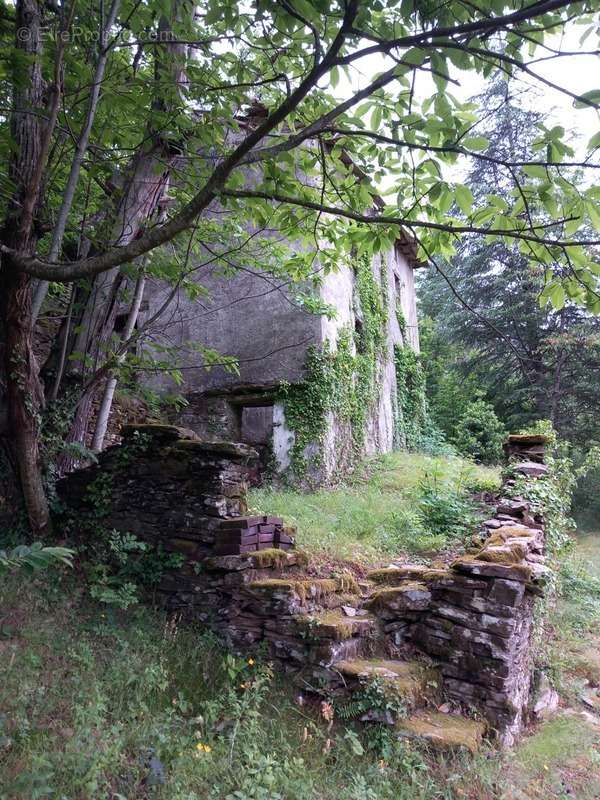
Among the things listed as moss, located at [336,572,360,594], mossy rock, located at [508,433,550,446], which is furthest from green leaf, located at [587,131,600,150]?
mossy rock, located at [508,433,550,446]

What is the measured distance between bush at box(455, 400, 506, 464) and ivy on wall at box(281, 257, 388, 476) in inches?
258

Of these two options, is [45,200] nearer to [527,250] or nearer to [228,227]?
[228,227]

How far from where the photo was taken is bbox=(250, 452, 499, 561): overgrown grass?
664 centimetres

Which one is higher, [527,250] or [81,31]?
[81,31]

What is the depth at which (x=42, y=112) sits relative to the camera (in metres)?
4.08

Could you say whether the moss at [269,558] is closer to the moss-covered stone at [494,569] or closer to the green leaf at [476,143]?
the moss-covered stone at [494,569]

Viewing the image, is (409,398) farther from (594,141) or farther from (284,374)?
(594,141)

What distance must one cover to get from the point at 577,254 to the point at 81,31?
13.8 ft

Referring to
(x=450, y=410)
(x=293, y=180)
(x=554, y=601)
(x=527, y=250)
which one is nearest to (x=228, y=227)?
(x=293, y=180)

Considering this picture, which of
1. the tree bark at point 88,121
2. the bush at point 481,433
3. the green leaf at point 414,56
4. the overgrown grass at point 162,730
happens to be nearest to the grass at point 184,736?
the overgrown grass at point 162,730

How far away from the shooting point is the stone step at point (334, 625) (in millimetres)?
4539

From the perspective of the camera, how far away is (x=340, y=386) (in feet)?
36.9

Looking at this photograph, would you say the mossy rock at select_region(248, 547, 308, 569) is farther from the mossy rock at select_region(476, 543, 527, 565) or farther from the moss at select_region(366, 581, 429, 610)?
the mossy rock at select_region(476, 543, 527, 565)

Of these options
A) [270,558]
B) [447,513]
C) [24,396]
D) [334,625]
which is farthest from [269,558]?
[447,513]
